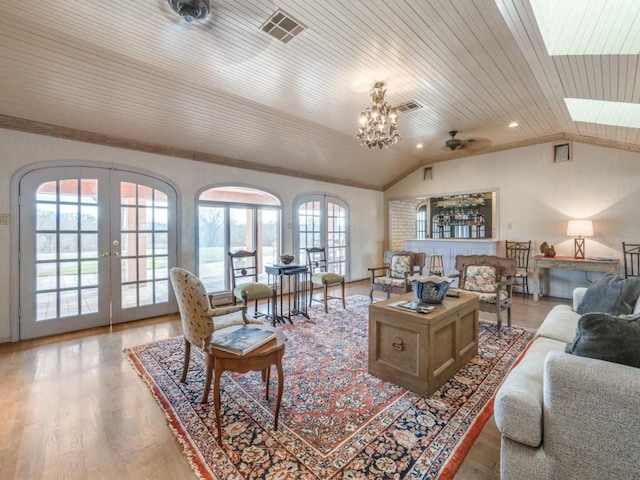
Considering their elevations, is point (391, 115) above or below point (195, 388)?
above

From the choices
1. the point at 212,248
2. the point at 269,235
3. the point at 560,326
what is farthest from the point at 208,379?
the point at 269,235

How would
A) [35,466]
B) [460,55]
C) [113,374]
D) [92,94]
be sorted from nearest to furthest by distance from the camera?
[35,466] < [113,374] < [460,55] < [92,94]

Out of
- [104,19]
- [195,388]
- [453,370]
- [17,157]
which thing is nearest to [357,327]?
[453,370]

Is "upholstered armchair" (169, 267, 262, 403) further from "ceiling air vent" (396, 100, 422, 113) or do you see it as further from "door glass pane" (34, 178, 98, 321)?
"ceiling air vent" (396, 100, 422, 113)

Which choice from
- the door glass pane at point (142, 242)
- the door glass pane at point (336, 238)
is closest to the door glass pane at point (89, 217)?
the door glass pane at point (142, 242)

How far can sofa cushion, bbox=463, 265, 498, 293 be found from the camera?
3.95 metres

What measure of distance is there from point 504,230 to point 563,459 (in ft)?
19.1

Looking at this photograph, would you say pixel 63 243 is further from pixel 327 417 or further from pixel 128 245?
pixel 327 417

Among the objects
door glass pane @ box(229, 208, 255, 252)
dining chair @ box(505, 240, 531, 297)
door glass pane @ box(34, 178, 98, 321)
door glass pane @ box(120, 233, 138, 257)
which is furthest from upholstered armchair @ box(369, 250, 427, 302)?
door glass pane @ box(34, 178, 98, 321)

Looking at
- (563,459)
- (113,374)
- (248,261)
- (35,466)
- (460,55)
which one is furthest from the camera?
(248,261)

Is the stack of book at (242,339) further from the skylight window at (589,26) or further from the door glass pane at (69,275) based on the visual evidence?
the skylight window at (589,26)

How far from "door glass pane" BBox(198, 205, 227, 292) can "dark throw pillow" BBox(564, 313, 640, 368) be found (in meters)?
4.89

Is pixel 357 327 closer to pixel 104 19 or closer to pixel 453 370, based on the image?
pixel 453 370

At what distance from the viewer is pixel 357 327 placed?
3.94 meters
